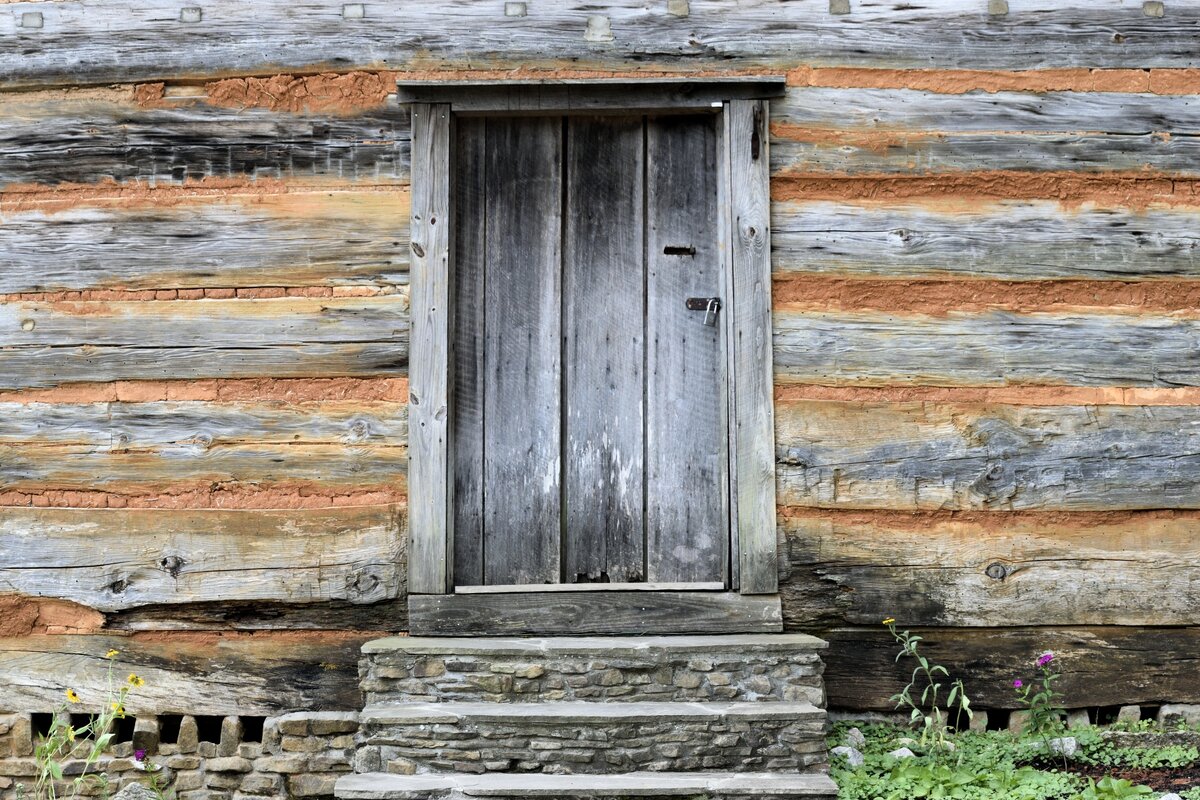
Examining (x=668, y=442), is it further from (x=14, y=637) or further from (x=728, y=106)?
(x=14, y=637)

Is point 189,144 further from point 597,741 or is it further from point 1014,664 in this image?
point 1014,664

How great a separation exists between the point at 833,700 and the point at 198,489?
2.66 metres

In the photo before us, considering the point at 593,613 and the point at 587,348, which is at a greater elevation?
the point at 587,348

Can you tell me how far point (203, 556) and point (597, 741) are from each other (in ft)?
5.78

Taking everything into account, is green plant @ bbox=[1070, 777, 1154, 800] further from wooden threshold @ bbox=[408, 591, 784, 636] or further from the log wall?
wooden threshold @ bbox=[408, 591, 784, 636]

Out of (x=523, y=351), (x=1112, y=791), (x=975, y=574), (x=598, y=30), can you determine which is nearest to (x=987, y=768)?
(x=1112, y=791)

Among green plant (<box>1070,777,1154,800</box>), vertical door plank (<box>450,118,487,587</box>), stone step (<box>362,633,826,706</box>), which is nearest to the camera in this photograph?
green plant (<box>1070,777,1154,800</box>)

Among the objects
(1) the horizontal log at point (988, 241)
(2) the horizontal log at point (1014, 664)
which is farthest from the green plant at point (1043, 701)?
(1) the horizontal log at point (988, 241)

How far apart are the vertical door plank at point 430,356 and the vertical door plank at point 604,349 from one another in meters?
0.51

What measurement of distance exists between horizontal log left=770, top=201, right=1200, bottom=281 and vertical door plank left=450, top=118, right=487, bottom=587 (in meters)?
1.22

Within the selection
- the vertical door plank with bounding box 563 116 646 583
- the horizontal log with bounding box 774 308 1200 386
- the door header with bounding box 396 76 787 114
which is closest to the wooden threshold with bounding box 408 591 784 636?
the vertical door plank with bounding box 563 116 646 583

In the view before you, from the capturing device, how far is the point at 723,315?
4.36 meters

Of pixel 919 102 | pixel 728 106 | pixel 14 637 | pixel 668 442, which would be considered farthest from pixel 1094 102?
Result: pixel 14 637

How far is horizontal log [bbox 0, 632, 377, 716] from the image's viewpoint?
4.31 meters
